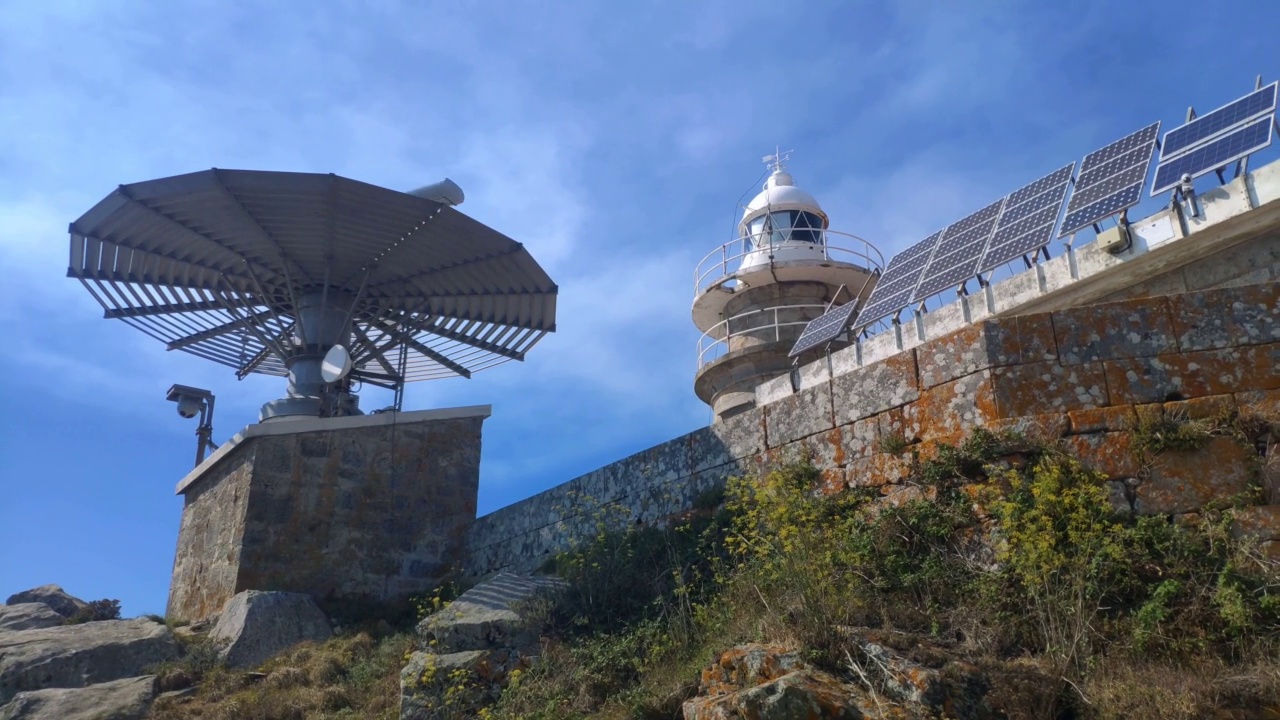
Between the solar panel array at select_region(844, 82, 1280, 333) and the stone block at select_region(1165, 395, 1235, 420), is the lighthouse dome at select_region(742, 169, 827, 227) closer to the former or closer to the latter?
the solar panel array at select_region(844, 82, 1280, 333)

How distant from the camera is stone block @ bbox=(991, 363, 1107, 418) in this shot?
802cm

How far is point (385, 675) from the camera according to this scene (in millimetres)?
10352

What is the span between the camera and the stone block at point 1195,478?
23.9 ft

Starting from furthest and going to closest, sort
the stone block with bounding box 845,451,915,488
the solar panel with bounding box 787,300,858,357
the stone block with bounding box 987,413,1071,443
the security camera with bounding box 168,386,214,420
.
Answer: the security camera with bounding box 168,386,214,420, the solar panel with bounding box 787,300,858,357, the stone block with bounding box 845,451,915,488, the stone block with bounding box 987,413,1071,443

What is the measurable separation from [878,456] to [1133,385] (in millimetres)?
2096

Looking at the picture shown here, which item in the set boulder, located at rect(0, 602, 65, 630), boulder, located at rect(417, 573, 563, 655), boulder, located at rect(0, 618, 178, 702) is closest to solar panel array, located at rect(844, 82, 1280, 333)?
boulder, located at rect(417, 573, 563, 655)

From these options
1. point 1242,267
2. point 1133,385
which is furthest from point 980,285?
point 1133,385

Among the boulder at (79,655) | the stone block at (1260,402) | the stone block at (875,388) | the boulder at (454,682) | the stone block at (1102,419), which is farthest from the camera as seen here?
the boulder at (79,655)

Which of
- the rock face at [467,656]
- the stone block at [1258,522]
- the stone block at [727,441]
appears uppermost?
the stone block at [727,441]

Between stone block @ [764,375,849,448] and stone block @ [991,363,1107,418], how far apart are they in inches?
72.3

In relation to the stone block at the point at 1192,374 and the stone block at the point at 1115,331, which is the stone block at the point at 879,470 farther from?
the stone block at the point at 1192,374

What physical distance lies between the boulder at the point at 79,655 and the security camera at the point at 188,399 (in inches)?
267

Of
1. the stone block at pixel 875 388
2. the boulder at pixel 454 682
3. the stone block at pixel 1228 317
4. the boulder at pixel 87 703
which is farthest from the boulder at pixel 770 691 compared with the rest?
the boulder at pixel 87 703

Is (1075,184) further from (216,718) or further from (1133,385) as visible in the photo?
(216,718)
